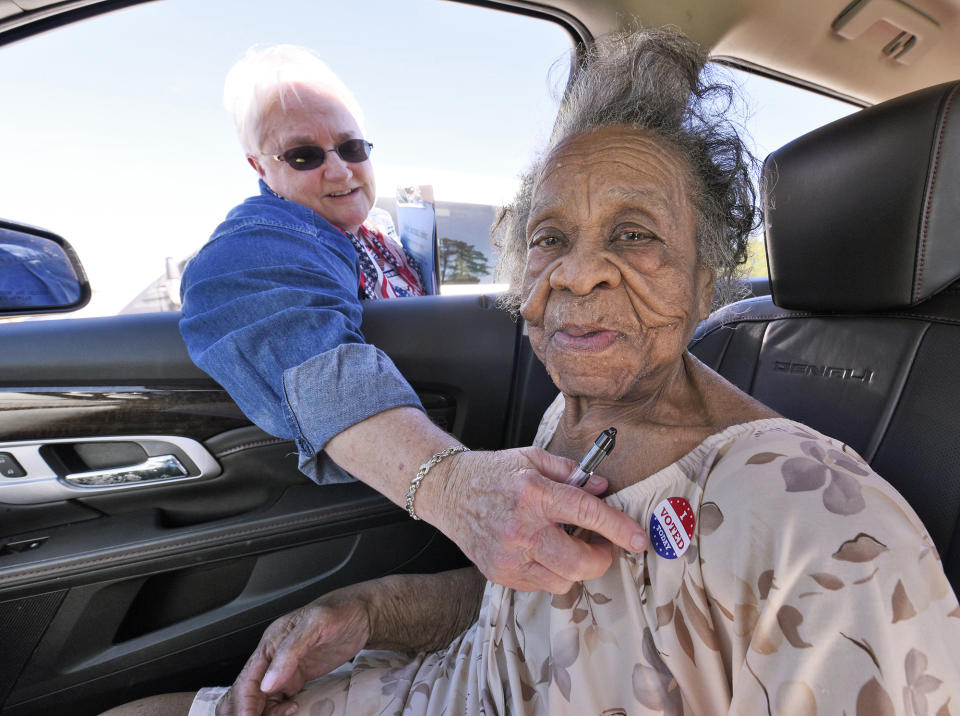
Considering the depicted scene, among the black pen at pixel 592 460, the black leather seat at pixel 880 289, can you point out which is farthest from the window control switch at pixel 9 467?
the black leather seat at pixel 880 289

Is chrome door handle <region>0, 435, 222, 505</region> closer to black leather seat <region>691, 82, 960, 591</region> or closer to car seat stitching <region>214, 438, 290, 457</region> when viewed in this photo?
car seat stitching <region>214, 438, 290, 457</region>

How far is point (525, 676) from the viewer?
1.09 meters

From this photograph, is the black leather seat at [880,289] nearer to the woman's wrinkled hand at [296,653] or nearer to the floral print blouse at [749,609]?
the floral print blouse at [749,609]

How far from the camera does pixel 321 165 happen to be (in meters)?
1.93

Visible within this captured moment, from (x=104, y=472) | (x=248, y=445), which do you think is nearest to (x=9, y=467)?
(x=104, y=472)

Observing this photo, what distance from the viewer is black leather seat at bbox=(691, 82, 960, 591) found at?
3.73 ft

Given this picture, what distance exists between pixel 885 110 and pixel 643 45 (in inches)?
22.0

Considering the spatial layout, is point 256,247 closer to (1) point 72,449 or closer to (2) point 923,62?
(1) point 72,449

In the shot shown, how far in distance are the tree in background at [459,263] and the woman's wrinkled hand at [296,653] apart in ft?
4.80

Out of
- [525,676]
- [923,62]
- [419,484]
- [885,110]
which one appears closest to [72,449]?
[419,484]

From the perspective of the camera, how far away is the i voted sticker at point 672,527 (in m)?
0.94

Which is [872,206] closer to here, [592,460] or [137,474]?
[592,460]

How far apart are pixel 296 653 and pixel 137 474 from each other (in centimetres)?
88

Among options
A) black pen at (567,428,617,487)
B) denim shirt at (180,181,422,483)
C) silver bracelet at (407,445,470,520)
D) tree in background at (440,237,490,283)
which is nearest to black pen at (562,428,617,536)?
black pen at (567,428,617,487)
